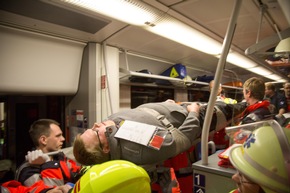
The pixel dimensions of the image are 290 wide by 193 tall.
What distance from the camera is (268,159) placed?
0.81 metres

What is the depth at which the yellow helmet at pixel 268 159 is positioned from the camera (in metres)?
0.77

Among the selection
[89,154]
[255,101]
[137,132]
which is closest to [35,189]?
[89,154]

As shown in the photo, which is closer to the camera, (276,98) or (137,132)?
(137,132)

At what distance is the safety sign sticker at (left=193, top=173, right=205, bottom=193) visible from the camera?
1.26 meters

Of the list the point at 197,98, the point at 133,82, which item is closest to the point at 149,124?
the point at 133,82

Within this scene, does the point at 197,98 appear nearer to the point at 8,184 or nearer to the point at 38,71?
the point at 38,71

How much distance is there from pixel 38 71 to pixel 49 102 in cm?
128

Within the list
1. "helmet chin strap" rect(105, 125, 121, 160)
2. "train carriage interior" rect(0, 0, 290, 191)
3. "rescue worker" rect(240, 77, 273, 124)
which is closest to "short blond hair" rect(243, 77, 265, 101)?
"rescue worker" rect(240, 77, 273, 124)

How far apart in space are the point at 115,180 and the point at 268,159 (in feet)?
2.34

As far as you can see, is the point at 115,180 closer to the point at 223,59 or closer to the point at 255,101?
the point at 223,59

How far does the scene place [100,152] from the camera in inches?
60.2

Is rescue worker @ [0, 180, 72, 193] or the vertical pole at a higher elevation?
the vertical pole

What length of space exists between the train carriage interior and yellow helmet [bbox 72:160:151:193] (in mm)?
749

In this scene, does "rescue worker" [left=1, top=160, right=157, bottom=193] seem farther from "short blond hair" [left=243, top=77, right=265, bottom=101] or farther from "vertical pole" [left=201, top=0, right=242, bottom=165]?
"short blond hair" [left=243, top=77, right=265, bottom=101]
